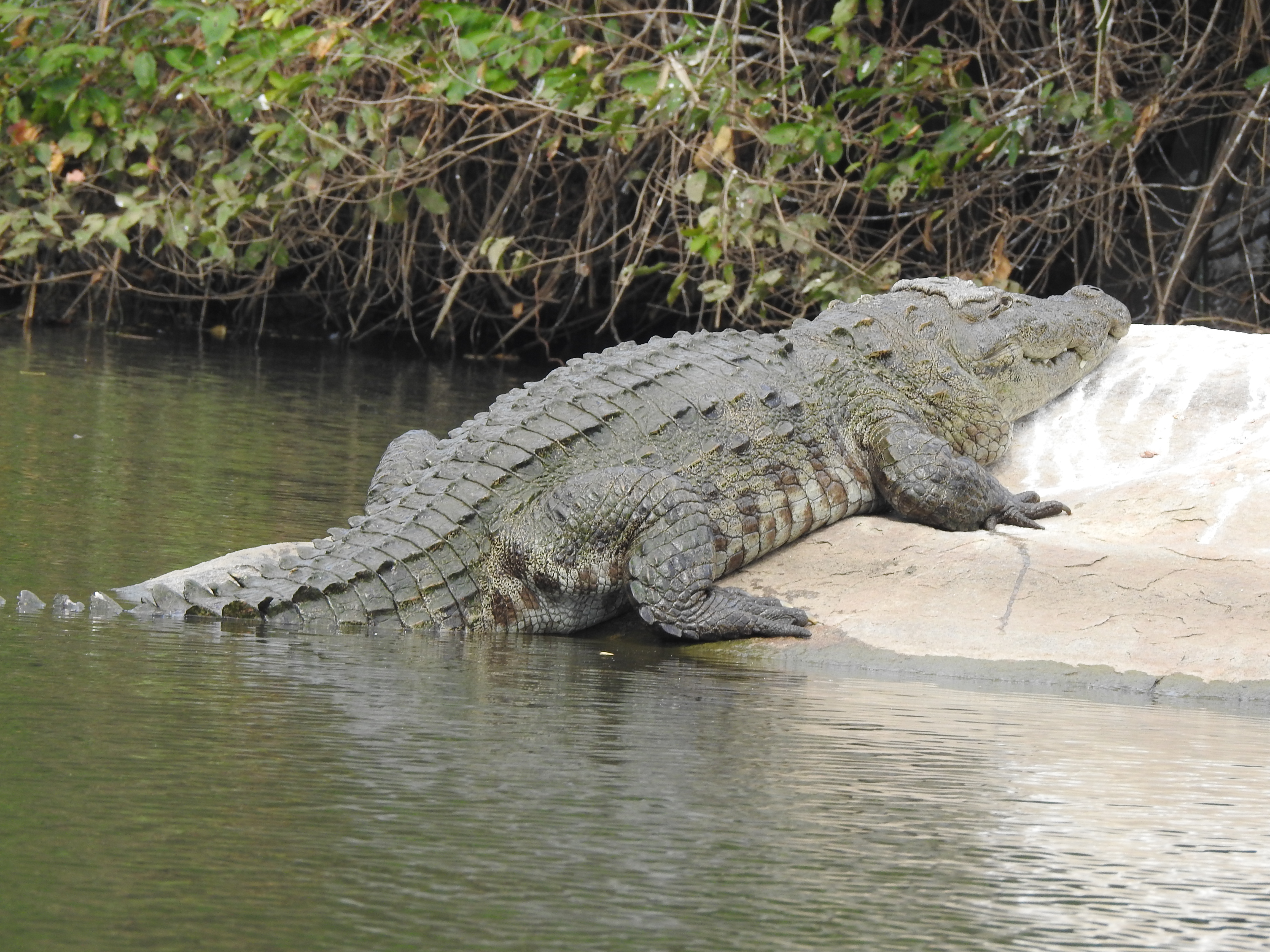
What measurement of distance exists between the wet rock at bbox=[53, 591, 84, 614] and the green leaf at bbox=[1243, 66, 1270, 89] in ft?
22.4

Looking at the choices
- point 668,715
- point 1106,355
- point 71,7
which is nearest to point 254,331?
point 71,7

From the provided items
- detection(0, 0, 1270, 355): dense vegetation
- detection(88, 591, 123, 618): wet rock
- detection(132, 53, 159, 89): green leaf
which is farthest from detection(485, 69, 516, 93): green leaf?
detection(88, 591, 123, 618): wet rock

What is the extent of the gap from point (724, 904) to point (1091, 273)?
946 centimetres

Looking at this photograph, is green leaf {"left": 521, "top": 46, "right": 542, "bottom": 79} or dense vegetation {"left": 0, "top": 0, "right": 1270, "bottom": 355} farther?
dense vegetation {"left": 0, "top": 0, "right": 1270, "bottom": 355}

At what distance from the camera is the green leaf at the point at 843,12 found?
30.0 feet

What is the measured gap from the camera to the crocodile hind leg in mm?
5309

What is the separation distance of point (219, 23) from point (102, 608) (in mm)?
6003

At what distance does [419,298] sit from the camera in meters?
13.2

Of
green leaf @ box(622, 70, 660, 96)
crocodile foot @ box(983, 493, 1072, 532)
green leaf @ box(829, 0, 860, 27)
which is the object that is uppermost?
green leaf @ box(829, 0, 860, 27)

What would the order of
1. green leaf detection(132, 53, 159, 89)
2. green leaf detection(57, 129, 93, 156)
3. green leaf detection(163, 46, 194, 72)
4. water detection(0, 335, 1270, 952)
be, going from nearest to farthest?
water detection(0, 335, 1270, 952)
green leaf detection(163, 46, 194, 72)
green leaf detection(132, 53, 159, 89)
green leaf detection(57, 129, 93, 156)

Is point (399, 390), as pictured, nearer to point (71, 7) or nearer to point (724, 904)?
point (71, 7)

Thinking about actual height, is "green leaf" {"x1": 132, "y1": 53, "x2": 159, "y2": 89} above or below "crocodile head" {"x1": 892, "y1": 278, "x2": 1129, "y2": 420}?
above

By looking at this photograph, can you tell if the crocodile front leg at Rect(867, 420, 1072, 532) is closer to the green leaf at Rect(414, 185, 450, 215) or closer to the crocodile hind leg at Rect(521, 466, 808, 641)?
the crocodile hind leg at Rect(521, 466, 808, 641)

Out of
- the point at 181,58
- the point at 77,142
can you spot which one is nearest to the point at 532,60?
the point at 181,58
